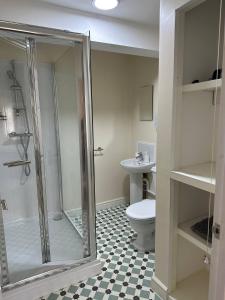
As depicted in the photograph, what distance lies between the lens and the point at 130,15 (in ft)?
5.71

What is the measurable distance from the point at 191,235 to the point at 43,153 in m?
1.70

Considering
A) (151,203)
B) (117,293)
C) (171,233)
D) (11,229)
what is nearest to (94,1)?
(171,233)

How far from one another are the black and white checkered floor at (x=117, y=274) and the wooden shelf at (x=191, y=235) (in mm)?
603

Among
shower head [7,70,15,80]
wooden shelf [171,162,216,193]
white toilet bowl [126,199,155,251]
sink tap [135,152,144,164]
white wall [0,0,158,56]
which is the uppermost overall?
white wall [0,0,158,56]

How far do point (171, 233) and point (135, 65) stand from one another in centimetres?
228

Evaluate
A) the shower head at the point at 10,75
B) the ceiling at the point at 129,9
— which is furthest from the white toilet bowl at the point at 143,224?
the shower head at the point at 10,75

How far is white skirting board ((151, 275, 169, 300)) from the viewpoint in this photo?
1.59 meters

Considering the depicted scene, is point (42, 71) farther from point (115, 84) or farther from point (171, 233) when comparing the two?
point (171, 233)

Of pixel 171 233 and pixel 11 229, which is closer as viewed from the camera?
pixel 171 233

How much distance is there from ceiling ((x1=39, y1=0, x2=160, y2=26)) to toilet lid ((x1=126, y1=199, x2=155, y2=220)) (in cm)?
178

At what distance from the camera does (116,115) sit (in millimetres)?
3059

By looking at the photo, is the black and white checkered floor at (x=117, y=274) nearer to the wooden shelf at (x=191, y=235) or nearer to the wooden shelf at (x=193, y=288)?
the wooden shelf at (x=193, y=288)

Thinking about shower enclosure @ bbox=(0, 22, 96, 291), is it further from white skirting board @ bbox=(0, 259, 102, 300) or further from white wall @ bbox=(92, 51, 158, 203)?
white wall @ bbox=(92, 51, 158, 203)

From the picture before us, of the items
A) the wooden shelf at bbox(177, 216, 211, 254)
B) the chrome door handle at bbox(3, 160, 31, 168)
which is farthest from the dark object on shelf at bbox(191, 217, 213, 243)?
the chrome door handle at bbox(3, 160, 31, 168)
